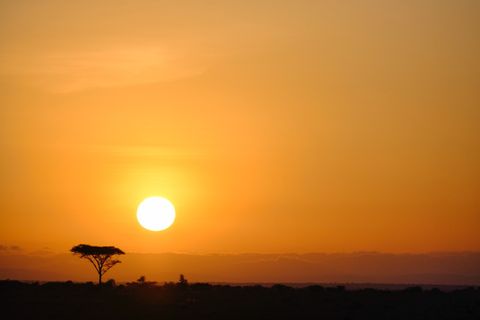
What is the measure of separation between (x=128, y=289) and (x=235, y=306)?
26660mm

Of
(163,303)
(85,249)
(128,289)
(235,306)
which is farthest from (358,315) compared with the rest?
(85,249)

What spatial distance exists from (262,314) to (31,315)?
818 inches

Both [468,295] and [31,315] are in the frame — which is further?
[468,295]

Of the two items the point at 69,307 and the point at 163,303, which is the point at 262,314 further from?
the point at 69,307

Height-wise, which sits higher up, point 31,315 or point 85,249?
point 85,249

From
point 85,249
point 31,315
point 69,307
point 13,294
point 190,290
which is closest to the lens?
point 31,315

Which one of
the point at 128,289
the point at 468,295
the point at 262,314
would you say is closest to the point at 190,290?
the point at 128,289

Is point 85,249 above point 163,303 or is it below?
above

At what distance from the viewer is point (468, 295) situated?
93562 mm

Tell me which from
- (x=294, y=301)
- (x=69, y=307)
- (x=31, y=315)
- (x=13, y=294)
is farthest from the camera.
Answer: (x=13, y=294)

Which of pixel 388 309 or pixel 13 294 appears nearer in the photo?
pixel 388 309

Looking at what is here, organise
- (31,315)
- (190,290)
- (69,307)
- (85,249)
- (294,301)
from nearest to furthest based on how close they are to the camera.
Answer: (31,315) → (69,307) → (294,301) → (190,290) → (85,249)

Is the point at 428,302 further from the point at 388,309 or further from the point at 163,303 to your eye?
the point at 163,303

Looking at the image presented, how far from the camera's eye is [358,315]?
257ft
